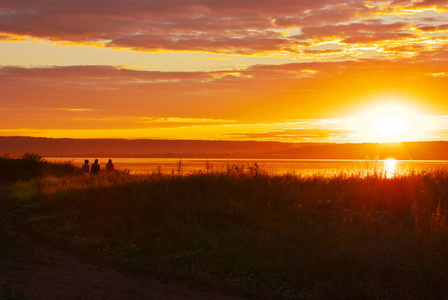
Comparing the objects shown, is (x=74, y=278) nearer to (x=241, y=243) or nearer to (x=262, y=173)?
(x=241, y=243)

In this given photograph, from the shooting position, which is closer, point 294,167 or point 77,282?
point 77,282

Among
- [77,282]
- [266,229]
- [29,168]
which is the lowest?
[77,282]

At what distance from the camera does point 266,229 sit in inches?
555

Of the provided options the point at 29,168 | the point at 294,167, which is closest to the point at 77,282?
the point at 29,168

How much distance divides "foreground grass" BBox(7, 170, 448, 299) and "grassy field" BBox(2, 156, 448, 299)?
0.11ft

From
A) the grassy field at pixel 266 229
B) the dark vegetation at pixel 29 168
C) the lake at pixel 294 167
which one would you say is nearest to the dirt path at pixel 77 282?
the grassy field at pixel 266 229

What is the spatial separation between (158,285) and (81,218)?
7139 millimetres

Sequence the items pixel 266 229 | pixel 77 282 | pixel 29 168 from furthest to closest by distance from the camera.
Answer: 1. pixel 29 168
2. pixel 266 229
3. pixel 77 282

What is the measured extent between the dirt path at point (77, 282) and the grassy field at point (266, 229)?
1.81ft

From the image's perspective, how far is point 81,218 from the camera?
16.9 meters

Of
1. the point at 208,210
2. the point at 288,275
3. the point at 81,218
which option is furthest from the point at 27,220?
the point at 288,275

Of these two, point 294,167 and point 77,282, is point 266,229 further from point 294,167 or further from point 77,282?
point 294,167

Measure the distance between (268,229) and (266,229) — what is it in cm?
6

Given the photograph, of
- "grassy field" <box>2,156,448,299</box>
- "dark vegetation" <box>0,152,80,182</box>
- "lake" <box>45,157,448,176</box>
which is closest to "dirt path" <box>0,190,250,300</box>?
"grassy field" <box>2,156,448,299</box>
